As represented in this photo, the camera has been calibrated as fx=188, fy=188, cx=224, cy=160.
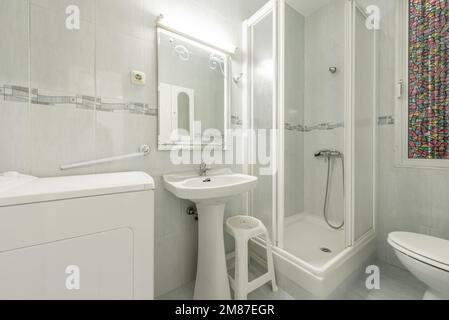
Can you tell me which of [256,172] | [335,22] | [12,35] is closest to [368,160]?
[256,172]

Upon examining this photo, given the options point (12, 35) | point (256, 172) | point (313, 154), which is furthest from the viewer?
point (313, 154)

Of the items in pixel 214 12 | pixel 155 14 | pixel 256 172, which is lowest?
pixel 256 172

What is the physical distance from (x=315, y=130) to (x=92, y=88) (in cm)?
197

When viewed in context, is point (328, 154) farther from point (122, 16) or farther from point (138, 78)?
point (122, 16)

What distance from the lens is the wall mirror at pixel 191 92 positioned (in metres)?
1.24

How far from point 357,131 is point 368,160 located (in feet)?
1.04

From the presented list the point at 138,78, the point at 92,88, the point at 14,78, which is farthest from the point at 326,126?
the point at 14,78

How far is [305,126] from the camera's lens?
2098 mm

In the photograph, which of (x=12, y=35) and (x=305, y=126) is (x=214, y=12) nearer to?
(x=12, y=35)

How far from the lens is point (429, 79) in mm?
1354

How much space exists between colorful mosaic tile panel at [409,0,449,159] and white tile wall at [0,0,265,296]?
5.31 feet

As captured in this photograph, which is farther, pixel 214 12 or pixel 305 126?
pixel 305 126
